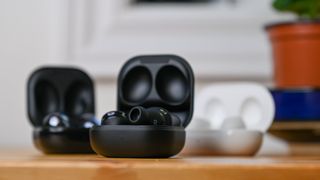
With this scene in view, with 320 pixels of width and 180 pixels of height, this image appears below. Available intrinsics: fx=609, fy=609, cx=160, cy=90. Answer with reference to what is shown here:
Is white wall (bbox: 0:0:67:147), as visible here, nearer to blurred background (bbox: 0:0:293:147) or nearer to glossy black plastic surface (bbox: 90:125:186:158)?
blurred background (bbox: 0:0:293:147)

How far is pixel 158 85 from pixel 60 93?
0.57 feet

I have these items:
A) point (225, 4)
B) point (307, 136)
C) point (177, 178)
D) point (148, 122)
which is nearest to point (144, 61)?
point (148, 122)

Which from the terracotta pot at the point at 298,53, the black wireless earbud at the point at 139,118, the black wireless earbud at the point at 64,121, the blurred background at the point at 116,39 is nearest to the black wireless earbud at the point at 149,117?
the black wireless earbud at the point at 139,118

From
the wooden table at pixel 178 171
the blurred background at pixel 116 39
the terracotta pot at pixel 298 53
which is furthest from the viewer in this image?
the blurred background at pixel 116 39

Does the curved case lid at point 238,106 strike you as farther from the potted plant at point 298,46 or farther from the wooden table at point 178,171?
the wooden table at point 178,171

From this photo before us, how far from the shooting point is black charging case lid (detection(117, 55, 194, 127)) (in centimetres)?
59

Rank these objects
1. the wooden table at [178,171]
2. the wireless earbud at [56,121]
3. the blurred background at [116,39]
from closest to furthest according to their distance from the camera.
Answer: the wooden table at [178,171], the wireless earbud at [56,121], the blurred background at [116,39]

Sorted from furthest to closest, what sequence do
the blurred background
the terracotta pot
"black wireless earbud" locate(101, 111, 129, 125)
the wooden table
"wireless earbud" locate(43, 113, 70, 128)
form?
the blurred background
the terracotta pot
"wireless earbud" locate(43, 113, 70, 128)
"black wireless earbud" locate(101, 111, 129, 125)
the wooden table

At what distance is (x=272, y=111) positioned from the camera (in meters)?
0.71

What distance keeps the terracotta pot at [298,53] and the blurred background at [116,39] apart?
150 mm

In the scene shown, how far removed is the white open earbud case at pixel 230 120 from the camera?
67 centimetres

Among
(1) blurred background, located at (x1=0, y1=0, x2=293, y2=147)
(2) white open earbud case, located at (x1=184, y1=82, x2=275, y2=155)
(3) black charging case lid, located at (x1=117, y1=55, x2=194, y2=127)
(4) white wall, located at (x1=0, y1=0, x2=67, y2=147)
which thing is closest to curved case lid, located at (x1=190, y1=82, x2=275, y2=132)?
(2) white open earbud case, located at (x1=184, y1=82, x2=275, y2=155)

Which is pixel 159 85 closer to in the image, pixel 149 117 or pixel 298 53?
pixel 149 117

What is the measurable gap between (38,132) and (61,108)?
0.24 ft
